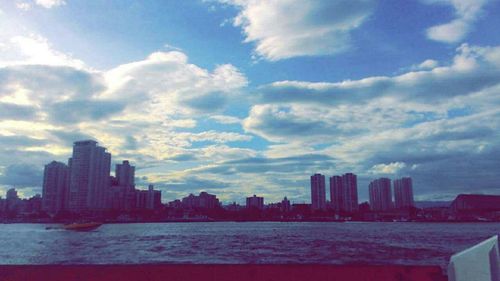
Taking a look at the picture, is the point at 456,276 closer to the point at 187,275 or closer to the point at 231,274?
the point at 231,274

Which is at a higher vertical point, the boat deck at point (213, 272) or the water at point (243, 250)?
the boat deck at point (213, 272)

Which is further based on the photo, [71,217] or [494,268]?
[71,217]

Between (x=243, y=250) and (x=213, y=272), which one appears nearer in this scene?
(x=213, y=272)

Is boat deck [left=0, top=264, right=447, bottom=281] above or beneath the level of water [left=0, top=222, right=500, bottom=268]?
above

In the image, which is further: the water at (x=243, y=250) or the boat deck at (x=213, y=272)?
the water at (x=243, y=250)

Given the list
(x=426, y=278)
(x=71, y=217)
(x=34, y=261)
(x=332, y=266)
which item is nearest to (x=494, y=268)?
(x=426, y=278)

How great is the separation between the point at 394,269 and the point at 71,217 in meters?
203

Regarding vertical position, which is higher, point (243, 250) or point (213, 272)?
point (213, 272)

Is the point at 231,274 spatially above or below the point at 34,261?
above

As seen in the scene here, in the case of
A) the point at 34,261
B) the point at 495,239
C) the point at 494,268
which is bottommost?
the point at 34,261

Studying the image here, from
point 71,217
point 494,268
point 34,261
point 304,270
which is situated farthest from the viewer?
point 71,217

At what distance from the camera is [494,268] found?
2.19 m

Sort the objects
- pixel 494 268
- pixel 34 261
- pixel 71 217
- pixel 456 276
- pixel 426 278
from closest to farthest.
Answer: pixel 494 268 → pixel 456 276 → pixel 426 278 → pixel 34 261 → pixel 71 217

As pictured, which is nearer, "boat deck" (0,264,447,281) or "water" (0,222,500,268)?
"boat deck" (0,264,447,281)
